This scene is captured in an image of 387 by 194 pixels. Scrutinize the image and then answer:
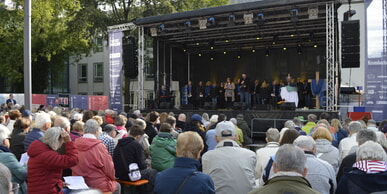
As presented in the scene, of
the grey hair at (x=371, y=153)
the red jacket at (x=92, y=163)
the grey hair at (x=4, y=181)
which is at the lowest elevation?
the red jacket at (x=92, y=163)

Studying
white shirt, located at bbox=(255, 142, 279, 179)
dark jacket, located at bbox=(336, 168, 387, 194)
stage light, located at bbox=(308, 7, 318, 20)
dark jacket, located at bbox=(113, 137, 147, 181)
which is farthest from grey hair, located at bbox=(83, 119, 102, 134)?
stage light, located at bbox=(308, 7, 318, 20)

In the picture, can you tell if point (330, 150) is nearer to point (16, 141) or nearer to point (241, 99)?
point (16, 141)

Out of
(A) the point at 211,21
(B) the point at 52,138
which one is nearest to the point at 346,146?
(B) the point at 52,138

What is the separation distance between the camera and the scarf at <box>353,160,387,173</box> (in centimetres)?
295

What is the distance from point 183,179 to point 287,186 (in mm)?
843

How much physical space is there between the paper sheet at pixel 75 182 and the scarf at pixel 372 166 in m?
2.74

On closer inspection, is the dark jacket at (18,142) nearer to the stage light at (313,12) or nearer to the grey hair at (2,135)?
the grey hair at (2,135)

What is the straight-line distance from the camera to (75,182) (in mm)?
3941

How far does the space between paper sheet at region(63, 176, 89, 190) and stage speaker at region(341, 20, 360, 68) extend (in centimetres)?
975

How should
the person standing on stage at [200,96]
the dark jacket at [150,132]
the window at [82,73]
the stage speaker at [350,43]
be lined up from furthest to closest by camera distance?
the window at [82,73] → the person standing on stage at [200,96] → the stage speaker at [350,43] → the dark jacket at [150,132]

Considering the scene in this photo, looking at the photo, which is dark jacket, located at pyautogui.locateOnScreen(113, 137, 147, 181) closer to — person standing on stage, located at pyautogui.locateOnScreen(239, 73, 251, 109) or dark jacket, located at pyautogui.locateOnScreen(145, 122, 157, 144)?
dark jacket, located at pyautogui.locateOnScreen(145, 122, 157, 144)

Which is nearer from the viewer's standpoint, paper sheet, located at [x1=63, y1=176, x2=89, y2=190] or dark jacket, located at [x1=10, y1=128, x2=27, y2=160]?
paper sheet, located at [x1=63, y1=176, x2=89, y2=190]

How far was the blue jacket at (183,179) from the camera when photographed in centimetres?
254

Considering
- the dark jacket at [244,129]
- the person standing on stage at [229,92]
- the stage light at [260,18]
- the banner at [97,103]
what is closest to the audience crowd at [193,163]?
the dark jacket at [244,129]
